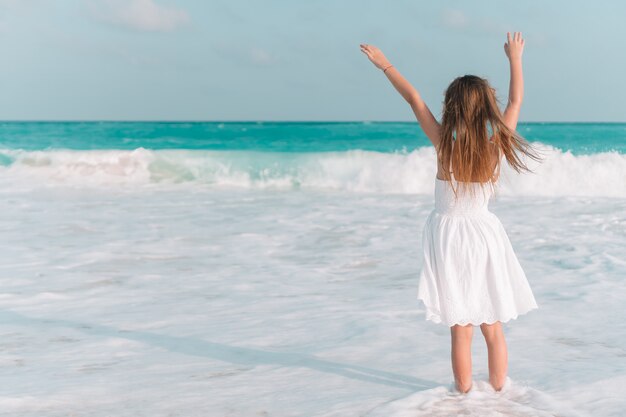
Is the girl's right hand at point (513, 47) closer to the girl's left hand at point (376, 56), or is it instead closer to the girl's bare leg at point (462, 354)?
the girl's left hand at point (376, 56)

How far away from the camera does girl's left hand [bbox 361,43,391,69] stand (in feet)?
11.1

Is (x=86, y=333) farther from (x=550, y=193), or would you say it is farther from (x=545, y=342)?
(x=550, y=193)

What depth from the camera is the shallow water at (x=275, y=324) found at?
11.9 feet

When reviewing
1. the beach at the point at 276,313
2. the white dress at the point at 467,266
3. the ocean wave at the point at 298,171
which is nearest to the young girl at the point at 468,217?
the white dress at the point at 467,266

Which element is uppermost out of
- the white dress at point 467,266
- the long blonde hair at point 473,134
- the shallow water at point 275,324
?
the long blonde hair at point 473,134

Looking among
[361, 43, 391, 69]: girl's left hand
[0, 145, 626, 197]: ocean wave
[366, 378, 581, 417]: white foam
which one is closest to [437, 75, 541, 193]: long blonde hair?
[361, 43, 391, 69]: girl's left hand

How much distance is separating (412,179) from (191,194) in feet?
17.6

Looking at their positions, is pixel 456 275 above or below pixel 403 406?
above

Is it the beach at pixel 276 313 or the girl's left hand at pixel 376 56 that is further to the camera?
the beach at pixel 276 313

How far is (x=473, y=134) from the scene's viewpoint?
10.6 ft

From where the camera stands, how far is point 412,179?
685 inches

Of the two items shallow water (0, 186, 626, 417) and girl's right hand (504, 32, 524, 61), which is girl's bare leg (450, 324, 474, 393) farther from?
girl's right hand (504, 32, 524, 61)

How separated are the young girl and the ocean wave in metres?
11.1

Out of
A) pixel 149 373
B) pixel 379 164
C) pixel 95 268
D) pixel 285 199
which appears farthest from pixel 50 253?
pixel 379 164
